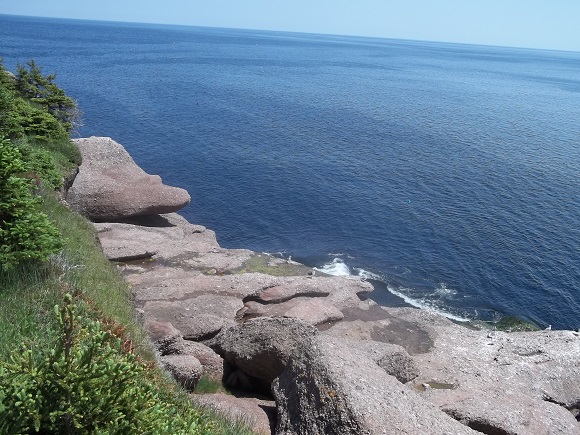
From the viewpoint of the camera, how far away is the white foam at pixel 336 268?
50.1 m

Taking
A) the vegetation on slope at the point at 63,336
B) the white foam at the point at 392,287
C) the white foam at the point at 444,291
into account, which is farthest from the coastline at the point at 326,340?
the white foam at the point at 444,291

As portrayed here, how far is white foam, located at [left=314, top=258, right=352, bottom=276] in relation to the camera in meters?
50.1

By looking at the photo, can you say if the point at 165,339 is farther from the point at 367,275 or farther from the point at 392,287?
the point at 367,275

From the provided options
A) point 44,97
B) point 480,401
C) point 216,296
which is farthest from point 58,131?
point 480,401

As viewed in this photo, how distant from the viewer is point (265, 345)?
2261 cm

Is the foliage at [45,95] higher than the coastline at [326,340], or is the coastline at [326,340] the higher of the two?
the foliage at [45,95]

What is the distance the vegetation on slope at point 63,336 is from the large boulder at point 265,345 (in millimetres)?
6030

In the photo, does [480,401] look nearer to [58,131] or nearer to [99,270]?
[99,270]

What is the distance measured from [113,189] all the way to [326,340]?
3234 centimetres

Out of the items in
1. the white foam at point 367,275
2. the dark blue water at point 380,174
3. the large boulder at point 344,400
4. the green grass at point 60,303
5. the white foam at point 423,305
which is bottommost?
the white foam at point 423,305

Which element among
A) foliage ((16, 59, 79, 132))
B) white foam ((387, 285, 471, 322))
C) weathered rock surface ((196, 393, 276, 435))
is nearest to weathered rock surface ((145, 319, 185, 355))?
weathered rock surface ((196, 393, 276, 435))

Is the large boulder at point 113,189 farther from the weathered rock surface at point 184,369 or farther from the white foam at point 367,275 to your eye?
the weathered rock surface at point 184,369

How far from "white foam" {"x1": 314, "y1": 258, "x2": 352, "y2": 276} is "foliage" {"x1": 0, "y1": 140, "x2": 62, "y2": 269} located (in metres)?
37.0

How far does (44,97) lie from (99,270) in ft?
100
